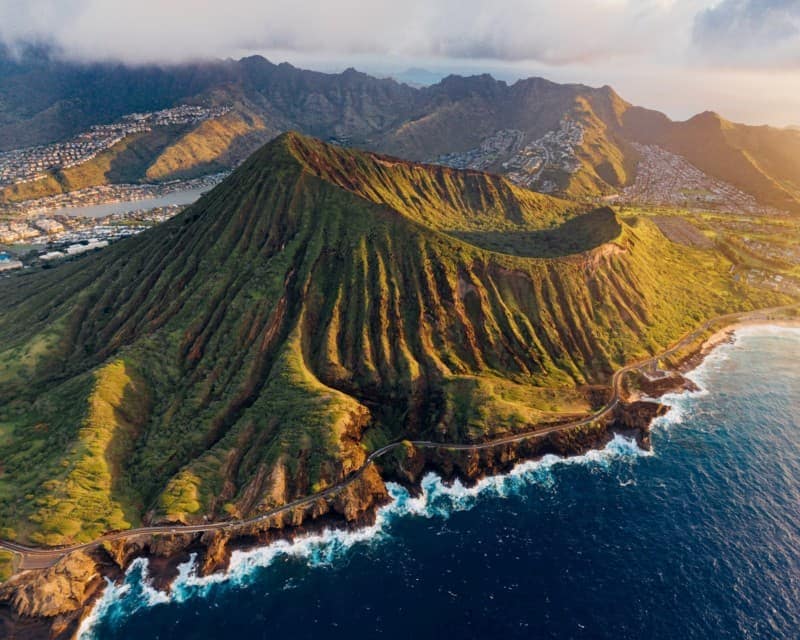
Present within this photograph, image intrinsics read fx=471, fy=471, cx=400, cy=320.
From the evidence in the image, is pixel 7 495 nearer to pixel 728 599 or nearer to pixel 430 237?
pixel 430 237

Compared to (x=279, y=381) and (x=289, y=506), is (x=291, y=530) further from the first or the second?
(x=279, y=381)

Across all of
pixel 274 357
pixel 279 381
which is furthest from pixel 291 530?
pixel 274 357

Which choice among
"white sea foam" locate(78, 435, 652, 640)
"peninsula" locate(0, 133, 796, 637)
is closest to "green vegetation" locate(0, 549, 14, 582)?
"peninsula" locate(0, 133, 796, 637)

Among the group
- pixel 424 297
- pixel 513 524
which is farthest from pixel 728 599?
pixel 424 297

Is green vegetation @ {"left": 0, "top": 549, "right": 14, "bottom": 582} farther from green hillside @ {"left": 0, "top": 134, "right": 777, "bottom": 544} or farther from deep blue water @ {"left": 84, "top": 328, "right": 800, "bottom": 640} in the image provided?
deep blue water @ {"left": 84, "top": 328, "right": 800, "bottom": 640}

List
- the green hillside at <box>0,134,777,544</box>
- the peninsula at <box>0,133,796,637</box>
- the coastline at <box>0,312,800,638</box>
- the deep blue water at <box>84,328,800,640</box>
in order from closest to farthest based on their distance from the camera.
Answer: the deep blue water at <box>84,328,800,640</box>
the coastline at <box>0,312,800,638</box>
the peninsula at <box>0,133,796,637</box>
the green hillside at <box>0,134,777,544</box>
